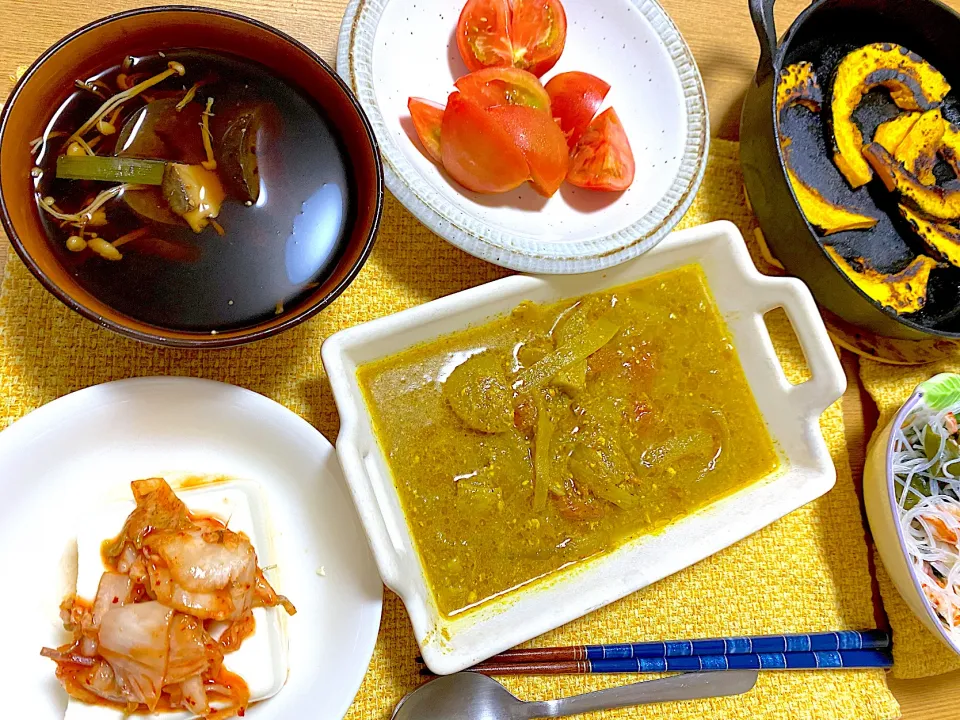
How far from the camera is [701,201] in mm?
1640

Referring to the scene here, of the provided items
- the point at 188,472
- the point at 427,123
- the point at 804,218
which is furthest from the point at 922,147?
the point at 188,472

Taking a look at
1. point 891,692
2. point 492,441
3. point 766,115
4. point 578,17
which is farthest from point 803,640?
point 578,17

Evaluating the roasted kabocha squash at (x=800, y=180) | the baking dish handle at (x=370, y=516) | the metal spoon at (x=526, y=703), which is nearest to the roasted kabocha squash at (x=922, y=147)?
the roasted kabocha squash at (x=800, y=180)

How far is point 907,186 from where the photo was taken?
1633 mm

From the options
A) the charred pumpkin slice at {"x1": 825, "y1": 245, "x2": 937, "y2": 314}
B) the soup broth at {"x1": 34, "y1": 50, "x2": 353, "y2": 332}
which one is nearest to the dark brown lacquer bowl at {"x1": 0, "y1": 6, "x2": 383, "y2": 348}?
the soup broth at {"x1": 34, "y1": 50, "x2": 353, "y2": 332}

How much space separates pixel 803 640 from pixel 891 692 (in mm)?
279

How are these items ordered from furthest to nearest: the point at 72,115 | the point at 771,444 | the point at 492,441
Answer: the point at 771,444 → the point at 492,441 → the point at 72,115

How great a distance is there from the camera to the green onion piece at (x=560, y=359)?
1438 millimetres

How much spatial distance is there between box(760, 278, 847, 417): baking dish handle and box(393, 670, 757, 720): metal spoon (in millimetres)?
581

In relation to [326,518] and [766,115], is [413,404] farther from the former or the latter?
[766,115]

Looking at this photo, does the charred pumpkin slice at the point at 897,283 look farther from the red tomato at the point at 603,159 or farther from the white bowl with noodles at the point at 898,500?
the red tomato at the point at 603,159

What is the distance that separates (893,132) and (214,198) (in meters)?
1.51

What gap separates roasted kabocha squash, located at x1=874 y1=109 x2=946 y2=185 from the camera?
1.65 metres

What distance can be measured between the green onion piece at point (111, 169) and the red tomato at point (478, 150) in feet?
1.69
